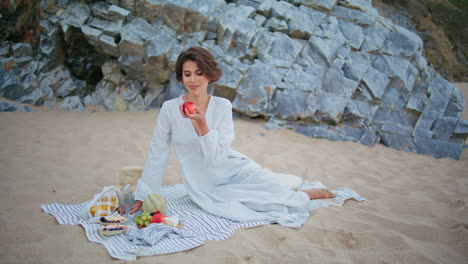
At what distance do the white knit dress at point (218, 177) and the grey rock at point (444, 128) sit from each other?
458 centimetres

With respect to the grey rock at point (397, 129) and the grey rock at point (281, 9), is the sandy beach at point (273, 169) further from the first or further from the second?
the grey rock at point (281, 9)

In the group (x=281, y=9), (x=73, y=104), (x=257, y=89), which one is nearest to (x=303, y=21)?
(x=281, y=9)

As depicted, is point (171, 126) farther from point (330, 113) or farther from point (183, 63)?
point (330, 113)

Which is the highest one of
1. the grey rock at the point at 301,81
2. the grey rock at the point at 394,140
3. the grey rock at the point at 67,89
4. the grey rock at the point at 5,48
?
the grey rock at the point at 301,81

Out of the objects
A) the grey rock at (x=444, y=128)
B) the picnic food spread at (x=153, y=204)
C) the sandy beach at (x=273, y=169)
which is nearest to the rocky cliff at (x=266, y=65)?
the grey rock at (x=444, y=128)

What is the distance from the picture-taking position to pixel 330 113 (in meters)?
6.48

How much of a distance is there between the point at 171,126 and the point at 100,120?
3766mm

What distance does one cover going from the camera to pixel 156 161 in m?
3.05

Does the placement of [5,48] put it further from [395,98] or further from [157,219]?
[395,98]

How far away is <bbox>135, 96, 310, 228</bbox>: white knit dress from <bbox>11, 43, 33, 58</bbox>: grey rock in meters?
5.69

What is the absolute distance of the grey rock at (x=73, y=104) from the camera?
270 inches

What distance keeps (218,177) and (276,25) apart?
507 cm

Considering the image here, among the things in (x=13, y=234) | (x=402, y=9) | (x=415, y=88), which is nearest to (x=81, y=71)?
(x=13, y=234)

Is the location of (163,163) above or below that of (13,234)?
above
